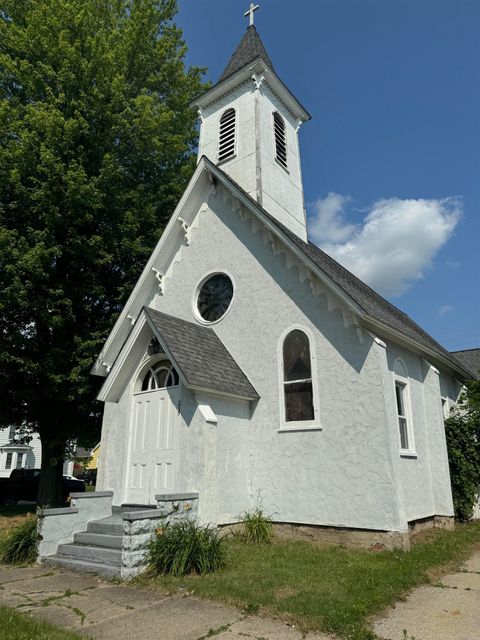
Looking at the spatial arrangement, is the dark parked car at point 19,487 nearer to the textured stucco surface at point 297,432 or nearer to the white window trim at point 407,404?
the textured stucco surface at point 297,432

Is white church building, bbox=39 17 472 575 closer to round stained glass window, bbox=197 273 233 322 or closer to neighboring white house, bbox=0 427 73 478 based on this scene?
round stained glass window, bbox=197 273 233 322

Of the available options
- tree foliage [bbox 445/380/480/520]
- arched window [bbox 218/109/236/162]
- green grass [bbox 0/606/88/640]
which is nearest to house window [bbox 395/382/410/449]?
tree foliage [bbox 445/380/480/520]

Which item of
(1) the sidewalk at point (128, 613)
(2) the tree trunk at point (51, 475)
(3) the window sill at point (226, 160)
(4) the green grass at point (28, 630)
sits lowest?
(1) the sidewalk at point (128, 613)

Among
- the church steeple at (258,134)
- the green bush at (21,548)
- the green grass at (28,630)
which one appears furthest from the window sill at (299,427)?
the church steeple at (258,134)

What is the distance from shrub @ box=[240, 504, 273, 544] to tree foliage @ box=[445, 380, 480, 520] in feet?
19.9

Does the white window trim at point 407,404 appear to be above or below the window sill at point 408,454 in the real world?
above

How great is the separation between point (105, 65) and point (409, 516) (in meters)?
16.4

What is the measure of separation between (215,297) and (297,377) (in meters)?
3.38

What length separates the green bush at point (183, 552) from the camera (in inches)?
268

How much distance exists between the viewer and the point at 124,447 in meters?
10.4

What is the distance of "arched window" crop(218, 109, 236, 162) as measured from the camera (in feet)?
47.4

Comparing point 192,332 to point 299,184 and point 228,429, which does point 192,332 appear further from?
point 299,184

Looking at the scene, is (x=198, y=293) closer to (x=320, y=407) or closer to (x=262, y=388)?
(x=262, y=388)

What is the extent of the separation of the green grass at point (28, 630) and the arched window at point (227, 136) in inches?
505
